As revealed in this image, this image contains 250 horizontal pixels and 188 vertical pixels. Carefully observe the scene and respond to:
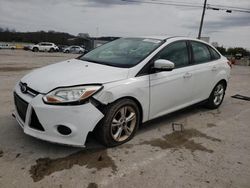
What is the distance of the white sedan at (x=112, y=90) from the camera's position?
2918mm

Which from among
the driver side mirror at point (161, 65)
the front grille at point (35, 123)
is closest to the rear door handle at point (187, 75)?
the driver side mirror at point (161, 65)

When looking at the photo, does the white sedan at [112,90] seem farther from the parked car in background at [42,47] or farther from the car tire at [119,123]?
the parked car in background at [42,47]

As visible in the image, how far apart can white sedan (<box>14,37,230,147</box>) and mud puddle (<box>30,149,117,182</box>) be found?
20cm

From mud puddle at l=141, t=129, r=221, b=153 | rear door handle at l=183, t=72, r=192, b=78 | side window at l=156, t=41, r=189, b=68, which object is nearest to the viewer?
mud puddle at l=141, t=129, r=221, b=153

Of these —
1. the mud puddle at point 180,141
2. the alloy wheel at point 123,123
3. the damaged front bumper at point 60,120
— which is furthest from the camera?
the mud puddle at point 180,141

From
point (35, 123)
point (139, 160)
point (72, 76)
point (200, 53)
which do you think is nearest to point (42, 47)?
point (200, 53)

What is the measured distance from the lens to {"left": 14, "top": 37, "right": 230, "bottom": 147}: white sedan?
292 cm

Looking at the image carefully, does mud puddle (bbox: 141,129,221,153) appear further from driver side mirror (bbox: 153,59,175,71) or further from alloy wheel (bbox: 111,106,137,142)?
driver side mirror (bbox: 153,59,175,71)

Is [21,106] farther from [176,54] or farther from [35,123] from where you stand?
[176,54]

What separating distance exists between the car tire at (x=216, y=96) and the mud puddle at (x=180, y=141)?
1381 millimetres

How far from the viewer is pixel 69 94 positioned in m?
2.92

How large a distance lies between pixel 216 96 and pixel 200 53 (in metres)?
1.18

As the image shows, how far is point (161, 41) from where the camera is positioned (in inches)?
160

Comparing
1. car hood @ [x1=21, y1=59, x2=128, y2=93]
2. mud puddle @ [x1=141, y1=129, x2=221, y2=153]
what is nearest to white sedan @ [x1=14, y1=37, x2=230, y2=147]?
car hood @ [x1=21, y1=59, x2=128, y2=93]
